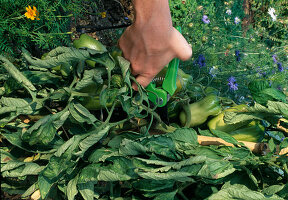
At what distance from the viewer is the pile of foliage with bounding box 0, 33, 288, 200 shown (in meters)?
0.78

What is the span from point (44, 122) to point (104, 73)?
0.81 feet

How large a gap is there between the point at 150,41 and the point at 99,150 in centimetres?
38

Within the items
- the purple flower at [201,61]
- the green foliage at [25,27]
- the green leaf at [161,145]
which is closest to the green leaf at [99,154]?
the green leaf at [161,145]

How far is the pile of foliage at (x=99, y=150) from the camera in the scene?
78 cm

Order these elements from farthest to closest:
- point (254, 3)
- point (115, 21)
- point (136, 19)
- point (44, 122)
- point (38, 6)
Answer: point (254, 3), point (115, 21), point (38, 6), point (136, 19), point (44, 122)

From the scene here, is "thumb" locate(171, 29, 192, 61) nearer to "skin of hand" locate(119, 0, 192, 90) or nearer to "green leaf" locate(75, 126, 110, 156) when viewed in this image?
"skin of hand" locate(119, 0, 192, 90)

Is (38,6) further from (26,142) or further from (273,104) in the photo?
(273,104)

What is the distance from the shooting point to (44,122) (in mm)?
759

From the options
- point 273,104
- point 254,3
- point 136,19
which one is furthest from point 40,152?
point 254,3

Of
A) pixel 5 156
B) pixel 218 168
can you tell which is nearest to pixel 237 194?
pixel 218 168

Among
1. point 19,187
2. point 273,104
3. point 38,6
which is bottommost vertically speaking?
point 19,187

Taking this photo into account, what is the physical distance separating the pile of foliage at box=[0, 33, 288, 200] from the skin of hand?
7 cm

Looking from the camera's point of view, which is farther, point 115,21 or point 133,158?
point 115,21

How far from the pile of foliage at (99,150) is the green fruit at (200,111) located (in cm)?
→ 18
